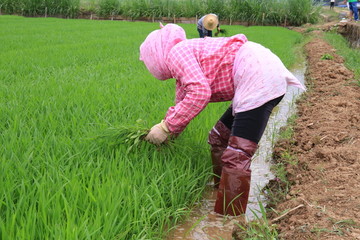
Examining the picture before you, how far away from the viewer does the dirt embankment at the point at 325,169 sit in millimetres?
1618

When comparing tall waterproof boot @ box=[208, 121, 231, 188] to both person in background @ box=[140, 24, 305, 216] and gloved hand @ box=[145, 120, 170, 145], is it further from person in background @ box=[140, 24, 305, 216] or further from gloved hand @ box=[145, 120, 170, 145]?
gloved hand @ box=[145, 120, 170, 145]

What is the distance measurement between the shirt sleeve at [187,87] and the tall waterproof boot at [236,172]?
0.23 metres

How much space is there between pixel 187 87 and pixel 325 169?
97 cm

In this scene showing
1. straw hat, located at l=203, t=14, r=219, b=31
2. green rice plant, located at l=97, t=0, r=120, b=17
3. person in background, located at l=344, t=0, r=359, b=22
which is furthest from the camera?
green rice plant, located at l=97, t=0, r=120, b=17

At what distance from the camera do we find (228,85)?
6.66 ft

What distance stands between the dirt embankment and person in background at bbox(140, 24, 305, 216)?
0.92ft

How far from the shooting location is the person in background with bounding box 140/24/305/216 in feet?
6.19

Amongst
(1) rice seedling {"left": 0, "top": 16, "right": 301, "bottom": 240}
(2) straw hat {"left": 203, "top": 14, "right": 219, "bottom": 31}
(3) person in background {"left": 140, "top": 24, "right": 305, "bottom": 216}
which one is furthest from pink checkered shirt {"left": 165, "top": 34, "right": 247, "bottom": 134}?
(2) straw hat {"left": 203, "top": 14, "right": 219, "bottom": 31}

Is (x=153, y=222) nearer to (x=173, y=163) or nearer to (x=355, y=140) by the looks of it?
(x=173, y=163)

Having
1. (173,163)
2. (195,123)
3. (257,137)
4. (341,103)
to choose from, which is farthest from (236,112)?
(341,103)

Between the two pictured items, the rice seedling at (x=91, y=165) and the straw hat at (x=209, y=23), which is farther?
the straw hat at (x=209, y=23)

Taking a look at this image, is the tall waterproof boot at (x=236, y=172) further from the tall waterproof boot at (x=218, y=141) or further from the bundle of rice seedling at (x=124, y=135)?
the bundle of rice seedling at (x=124, y=135)

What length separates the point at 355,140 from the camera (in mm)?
2709

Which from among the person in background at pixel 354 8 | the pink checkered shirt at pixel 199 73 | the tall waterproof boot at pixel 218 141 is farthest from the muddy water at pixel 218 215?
the person in background at pixel 354 8
